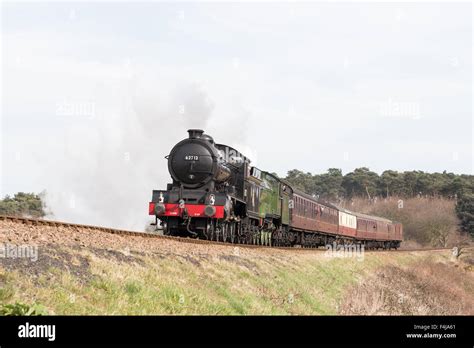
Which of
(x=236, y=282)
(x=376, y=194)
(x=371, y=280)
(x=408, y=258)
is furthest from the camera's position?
(x=376, y=194)

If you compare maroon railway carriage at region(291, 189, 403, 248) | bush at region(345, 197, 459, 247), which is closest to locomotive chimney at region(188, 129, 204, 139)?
maroon railway carriage at region(291, 189, 403, 248)

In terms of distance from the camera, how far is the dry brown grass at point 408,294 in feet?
64.0

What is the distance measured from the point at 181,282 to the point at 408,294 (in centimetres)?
1620

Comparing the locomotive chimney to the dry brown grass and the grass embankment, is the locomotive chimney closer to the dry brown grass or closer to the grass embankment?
the grass embankment

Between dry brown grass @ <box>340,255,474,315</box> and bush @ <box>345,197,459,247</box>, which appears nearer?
dry brown grass @ <box>340,255,474,315</box>

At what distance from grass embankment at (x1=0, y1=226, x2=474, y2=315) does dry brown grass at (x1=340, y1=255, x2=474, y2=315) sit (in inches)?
3.7

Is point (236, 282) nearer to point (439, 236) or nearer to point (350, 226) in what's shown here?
point (350, 226)

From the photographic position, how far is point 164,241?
1767 centimetres

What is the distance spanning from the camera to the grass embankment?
9078 millimetres

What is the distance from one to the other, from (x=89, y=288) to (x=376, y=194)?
12661 centimetres

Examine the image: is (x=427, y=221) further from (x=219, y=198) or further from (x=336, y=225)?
(x=219, y=198)

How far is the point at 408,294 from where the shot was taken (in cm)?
2594

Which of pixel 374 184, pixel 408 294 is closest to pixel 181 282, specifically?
pixel 408 294
